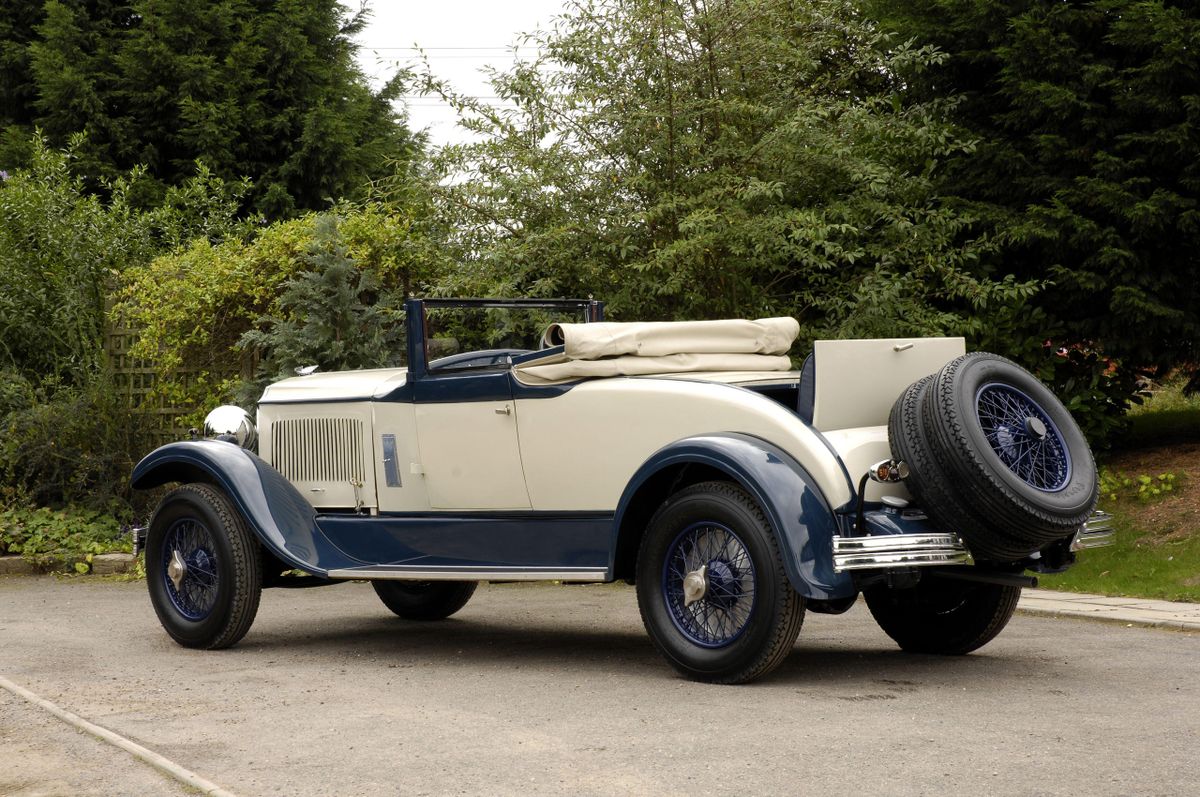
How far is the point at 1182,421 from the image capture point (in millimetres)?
12828

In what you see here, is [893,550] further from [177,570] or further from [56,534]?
[56,534]

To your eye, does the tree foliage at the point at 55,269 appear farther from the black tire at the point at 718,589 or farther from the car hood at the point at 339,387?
the black tire at the point at 718,589

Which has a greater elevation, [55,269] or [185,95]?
[185,95]

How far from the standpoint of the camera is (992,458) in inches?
217

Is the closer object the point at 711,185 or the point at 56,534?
the point at 711,185

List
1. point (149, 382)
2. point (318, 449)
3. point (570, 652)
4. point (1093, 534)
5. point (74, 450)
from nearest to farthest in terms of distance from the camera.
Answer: point (1093, 534) < point (570, 652) < point (318, 449) < point (74, 450) < point (149, 382)

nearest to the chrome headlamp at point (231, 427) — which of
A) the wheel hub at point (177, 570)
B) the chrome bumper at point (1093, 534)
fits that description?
the wheel hub at point (177, 570)

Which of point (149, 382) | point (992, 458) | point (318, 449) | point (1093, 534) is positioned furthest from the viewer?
point (149, 382)

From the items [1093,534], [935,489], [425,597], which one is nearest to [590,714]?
[935,489]

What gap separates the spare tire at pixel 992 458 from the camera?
551cm

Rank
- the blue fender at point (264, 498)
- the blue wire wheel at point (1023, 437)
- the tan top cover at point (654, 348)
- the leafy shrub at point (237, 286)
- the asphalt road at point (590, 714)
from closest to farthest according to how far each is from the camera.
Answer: the asphalt road at point (590, 714) → the blue wire wheel at point (1023, 437) → the tan top cover at point (654, 348) → the blue fender at point (264, 498) → the leafy shrub at point (237, 286)

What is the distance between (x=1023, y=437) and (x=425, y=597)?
405cm

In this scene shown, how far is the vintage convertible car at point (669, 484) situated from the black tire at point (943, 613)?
0.4 inches

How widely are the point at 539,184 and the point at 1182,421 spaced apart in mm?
6396
